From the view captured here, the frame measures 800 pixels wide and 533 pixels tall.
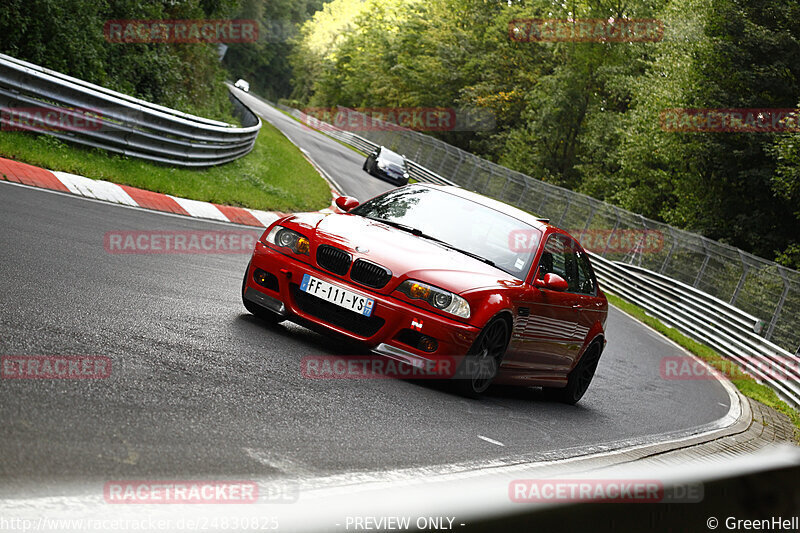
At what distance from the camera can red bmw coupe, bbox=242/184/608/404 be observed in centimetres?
655

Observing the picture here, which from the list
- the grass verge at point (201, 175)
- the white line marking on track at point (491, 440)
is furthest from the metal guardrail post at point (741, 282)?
the white line marking on track at point (491, 440)

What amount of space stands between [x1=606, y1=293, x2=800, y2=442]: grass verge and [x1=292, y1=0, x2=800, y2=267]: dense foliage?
582 cm

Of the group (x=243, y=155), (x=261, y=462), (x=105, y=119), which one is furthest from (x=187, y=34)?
(x=261, y=462)

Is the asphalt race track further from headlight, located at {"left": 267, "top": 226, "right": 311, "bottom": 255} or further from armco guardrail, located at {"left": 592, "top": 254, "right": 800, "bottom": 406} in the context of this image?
armco guardrail, located at {"left": 592, "top": 254, "right": 800, "bottom": 406}

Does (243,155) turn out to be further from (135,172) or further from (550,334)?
(550,334)

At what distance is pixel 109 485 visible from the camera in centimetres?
317

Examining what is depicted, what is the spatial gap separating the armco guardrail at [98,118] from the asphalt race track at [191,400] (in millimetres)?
2985

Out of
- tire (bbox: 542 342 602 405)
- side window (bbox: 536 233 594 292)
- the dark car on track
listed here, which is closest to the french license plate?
side window (bbox: 536 233 594 292)

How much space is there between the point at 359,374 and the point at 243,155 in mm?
17051

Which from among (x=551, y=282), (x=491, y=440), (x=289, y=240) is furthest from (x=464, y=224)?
(x=491, y=440)

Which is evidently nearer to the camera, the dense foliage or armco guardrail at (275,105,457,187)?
the dense foliage

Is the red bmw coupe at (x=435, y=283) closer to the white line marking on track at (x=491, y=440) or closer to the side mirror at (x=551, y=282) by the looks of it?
the side mirror at (x=551, y=282)

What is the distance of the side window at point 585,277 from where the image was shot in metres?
8.68

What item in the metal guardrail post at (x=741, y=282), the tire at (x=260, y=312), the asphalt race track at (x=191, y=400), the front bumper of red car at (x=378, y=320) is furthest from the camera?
the metal guardrail post at (x=741, y=282)
